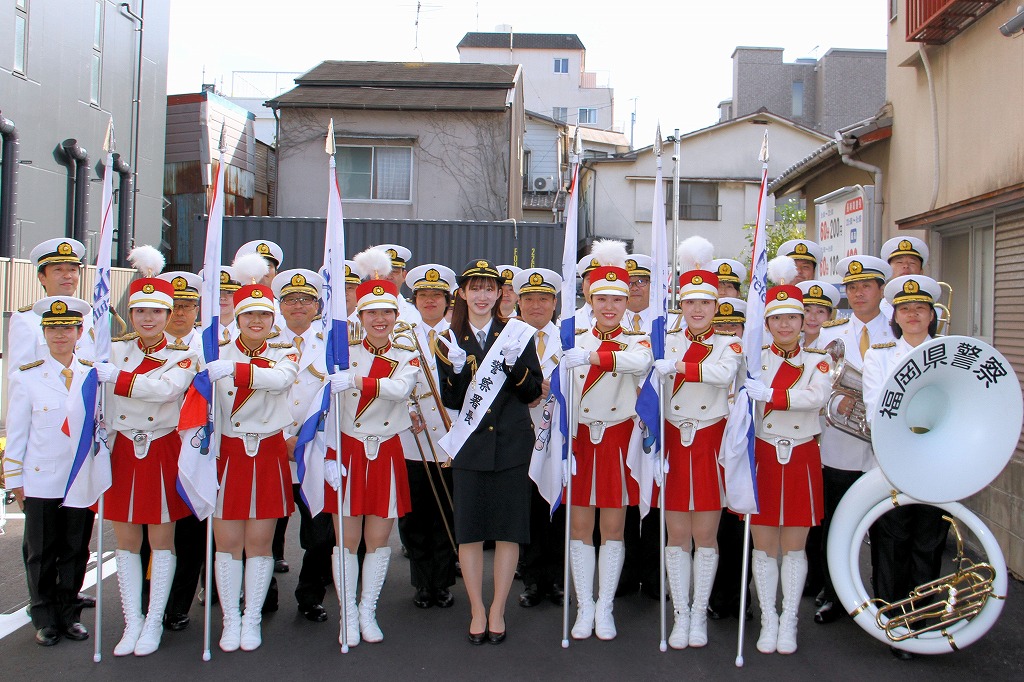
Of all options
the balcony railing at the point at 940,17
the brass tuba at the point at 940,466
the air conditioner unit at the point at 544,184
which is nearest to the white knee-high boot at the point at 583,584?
the brass tuba at the point at 940,466

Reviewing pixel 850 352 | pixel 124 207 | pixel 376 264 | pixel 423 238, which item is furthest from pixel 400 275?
pixel 124 207

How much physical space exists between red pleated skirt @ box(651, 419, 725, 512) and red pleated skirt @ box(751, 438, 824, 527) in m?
0.24

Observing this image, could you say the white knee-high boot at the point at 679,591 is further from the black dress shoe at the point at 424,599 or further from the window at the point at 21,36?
the window at the point at 21,36

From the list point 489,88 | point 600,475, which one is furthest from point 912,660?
point 489,88

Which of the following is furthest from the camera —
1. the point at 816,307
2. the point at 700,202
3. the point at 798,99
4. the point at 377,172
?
the point at 798,99

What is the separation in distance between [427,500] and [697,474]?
1875 millimetres

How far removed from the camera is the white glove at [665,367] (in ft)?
15.3

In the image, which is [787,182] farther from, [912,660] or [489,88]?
[912,660]

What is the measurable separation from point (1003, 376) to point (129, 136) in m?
16.8

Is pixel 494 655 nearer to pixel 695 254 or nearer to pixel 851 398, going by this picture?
pixel 851 398

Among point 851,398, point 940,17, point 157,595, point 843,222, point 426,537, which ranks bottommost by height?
point 157,595

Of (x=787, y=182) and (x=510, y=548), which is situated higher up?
(x=787, y=182)

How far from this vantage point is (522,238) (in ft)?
48.2

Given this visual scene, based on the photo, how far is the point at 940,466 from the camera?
14.3ft
